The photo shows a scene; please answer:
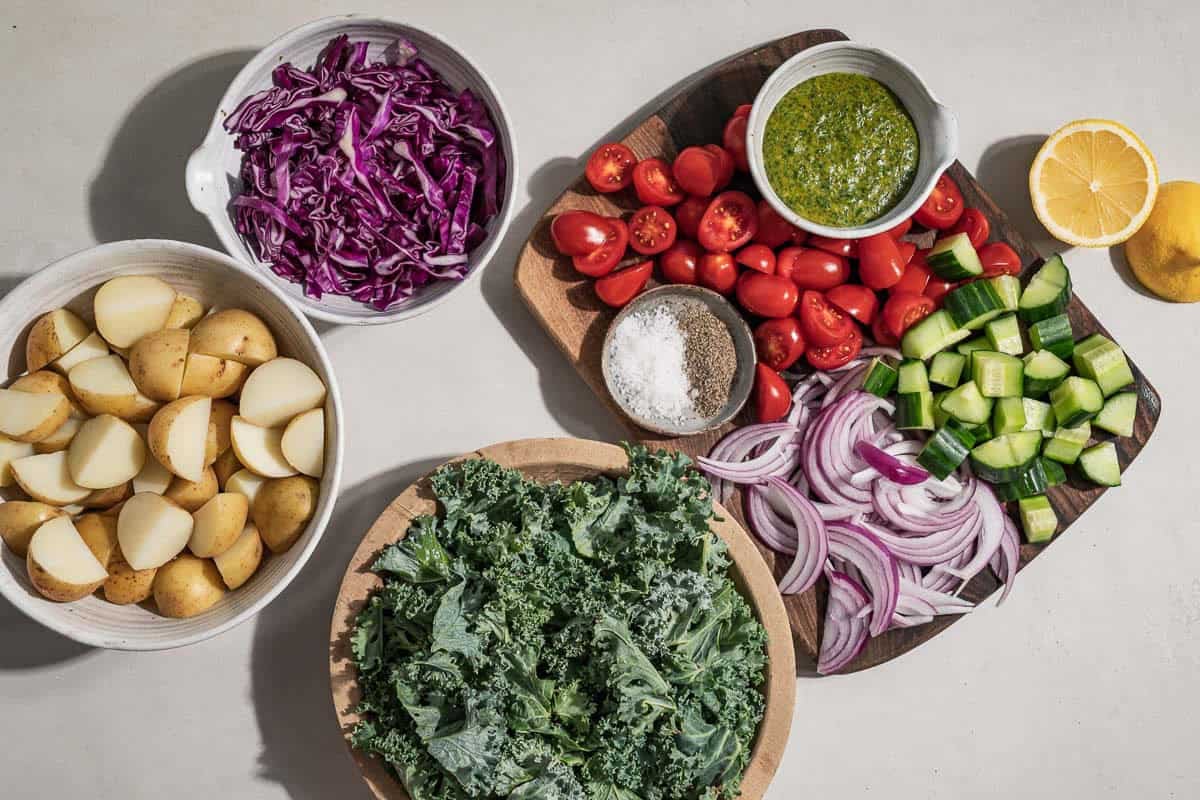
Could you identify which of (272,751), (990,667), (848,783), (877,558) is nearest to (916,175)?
(877,558)

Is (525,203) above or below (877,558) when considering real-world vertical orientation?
above

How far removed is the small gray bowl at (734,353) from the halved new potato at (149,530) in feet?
3.80

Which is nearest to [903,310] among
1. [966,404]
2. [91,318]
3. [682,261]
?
[966,404]

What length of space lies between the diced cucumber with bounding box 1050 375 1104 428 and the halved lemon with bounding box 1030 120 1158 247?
0.41 m

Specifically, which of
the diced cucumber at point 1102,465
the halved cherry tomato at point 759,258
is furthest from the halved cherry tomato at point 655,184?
the diced cucumber at point 1102,465

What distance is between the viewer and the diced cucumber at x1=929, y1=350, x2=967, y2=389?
289 cm

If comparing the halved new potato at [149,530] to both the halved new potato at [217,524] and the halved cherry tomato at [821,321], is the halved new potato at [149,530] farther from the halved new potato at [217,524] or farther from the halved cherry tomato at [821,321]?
the halved cherry tomato at [821,321]

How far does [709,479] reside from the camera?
2842 millimetres

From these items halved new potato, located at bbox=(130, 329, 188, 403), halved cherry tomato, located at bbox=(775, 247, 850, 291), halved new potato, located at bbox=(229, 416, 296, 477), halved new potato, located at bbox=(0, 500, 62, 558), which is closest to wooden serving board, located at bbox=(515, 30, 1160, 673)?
halved cherry tomato, located at bbox=(775, 247, 850, 291)

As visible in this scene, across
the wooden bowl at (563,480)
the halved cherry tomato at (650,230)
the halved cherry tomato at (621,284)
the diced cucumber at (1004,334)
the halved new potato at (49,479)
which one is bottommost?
the wooden bowl at (563,480)

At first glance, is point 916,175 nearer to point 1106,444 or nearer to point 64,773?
point 1106,444

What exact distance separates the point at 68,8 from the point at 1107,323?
3.28 metres

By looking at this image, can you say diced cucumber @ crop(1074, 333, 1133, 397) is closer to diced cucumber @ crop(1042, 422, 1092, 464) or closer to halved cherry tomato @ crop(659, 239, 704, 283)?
diced cucumber @ crop(1042, 422, 1092, 464)

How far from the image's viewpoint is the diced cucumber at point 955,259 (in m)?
2.81
